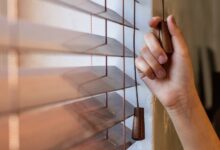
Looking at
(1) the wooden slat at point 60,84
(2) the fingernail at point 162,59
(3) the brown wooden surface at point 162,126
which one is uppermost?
(2) the fingernail at point 162,59

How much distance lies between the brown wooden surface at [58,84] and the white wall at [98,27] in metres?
0.06

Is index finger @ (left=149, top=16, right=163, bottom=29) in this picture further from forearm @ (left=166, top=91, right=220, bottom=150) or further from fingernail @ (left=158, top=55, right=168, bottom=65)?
forearm @ (left=166, top=91, right=220, bottom=150)

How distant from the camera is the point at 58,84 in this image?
0.41m

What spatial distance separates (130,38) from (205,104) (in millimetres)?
449

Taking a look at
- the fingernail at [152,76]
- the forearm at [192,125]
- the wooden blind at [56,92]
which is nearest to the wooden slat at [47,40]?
the wooden blind at [56,92]

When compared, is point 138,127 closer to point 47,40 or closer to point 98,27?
point 98,27

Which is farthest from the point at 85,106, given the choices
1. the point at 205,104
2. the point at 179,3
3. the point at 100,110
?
the point at 205,104

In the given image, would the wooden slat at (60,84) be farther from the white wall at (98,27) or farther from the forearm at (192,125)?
the forearm at (192,125)

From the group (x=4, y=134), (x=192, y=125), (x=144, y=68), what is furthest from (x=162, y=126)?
(x=4, y=134)

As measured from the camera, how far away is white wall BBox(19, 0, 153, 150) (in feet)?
1.69

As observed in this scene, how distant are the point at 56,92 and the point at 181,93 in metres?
0.36

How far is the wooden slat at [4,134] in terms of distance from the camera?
0.97 feet

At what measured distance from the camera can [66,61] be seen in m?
0.57

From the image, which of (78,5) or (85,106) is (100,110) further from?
(78,5)
